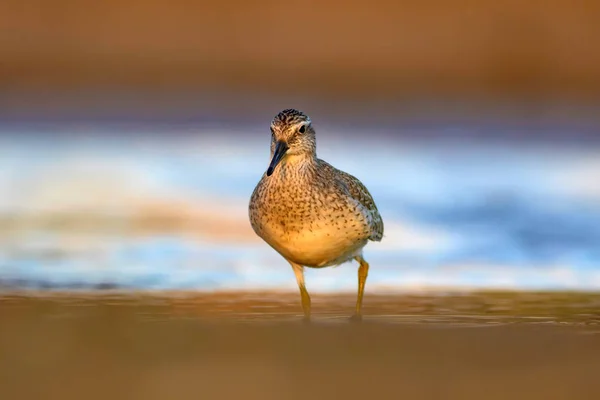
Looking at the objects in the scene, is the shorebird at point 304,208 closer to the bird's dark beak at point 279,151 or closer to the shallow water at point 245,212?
the bird's dark beak at point 279,151

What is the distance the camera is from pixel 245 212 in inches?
519

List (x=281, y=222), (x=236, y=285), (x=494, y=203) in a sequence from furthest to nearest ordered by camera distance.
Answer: (x=494, y=203)
(x=236, y=285)
(x=281, y=222)

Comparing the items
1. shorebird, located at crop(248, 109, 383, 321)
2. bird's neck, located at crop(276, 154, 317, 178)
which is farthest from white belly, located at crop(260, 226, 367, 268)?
bird's neck, located at crop(276, 154, 317, 178)

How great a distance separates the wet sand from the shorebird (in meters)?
0.53

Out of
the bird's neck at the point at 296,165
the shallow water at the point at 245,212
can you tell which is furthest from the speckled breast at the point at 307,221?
the shallow water at the point at 245,212

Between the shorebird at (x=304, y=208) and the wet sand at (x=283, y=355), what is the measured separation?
534 mm

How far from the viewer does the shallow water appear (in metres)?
10.6

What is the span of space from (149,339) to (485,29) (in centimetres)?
1651

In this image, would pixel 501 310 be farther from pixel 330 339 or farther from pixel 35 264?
pixel 35 264

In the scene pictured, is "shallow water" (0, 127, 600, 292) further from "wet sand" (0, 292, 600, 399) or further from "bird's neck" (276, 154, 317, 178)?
"wet sand" (0, 292, 600, 399)

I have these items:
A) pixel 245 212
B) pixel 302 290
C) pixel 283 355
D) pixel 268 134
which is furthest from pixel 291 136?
pixel 268 134

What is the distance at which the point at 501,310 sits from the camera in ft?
29.8

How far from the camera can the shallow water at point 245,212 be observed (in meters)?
10.6

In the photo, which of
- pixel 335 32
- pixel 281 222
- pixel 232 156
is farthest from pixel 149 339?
pixel 335 32
